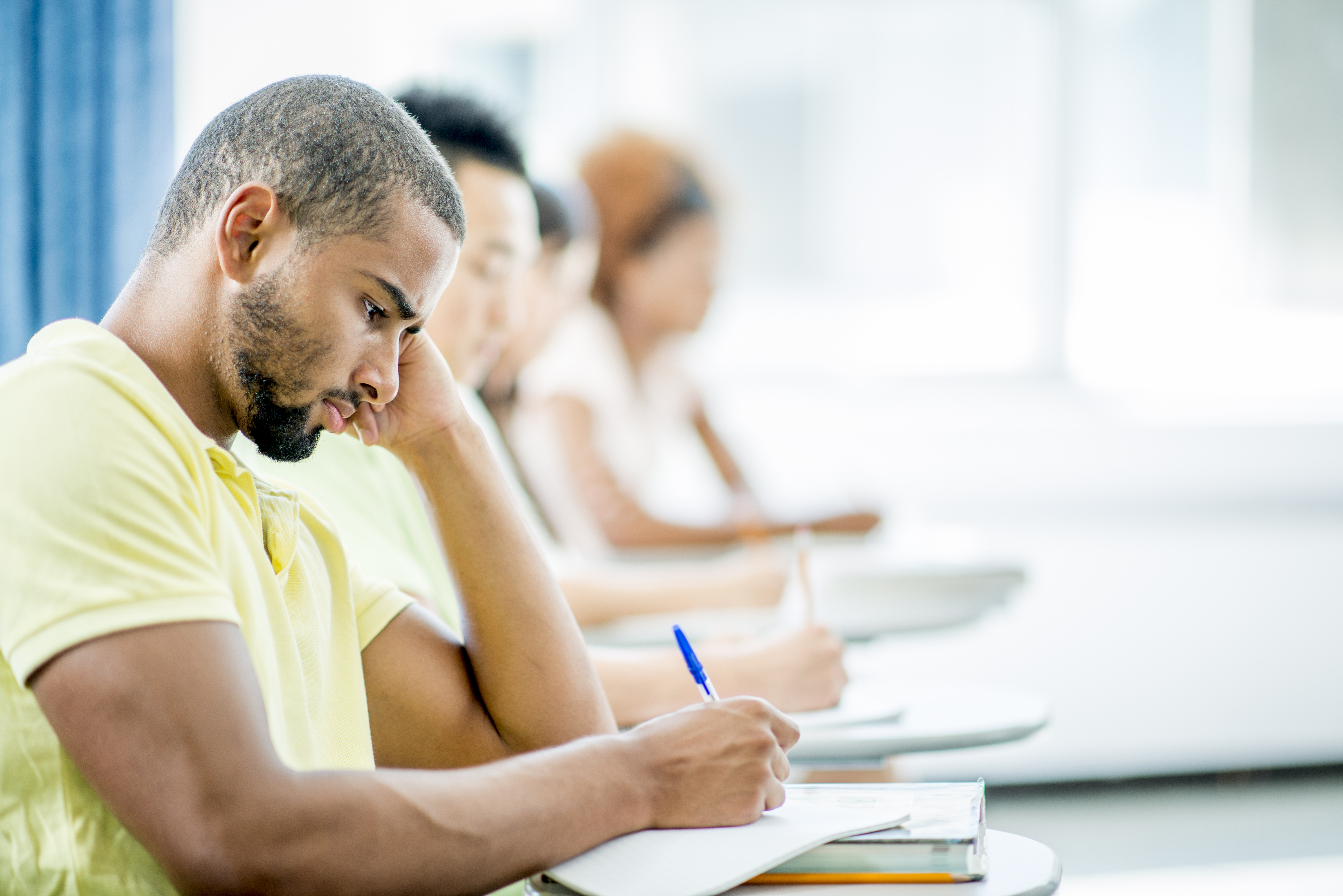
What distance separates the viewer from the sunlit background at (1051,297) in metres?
3.18

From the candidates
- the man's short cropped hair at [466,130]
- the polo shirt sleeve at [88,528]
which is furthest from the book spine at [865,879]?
the man's short cropped hair at [466,130]

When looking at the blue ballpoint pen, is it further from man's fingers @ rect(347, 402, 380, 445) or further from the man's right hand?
man's fingers @ rect(347, 402, 380, 445)

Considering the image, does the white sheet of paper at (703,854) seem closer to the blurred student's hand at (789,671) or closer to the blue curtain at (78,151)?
the blurred student's hand at (789,671)

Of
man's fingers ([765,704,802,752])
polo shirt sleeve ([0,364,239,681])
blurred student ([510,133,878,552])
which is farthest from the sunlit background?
polo shirt sleeve ([0,364,239,681])

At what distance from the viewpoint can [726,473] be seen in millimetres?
3041

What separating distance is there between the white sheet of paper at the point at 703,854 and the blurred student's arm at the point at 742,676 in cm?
46

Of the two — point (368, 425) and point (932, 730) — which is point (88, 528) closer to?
point (368, 425)

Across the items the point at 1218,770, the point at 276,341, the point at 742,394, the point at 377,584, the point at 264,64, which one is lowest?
the point at 1218,770

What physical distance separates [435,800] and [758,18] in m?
3.09

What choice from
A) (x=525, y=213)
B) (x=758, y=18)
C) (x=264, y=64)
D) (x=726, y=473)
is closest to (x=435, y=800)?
(x=525, y=213)

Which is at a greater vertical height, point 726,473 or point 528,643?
point 726,473

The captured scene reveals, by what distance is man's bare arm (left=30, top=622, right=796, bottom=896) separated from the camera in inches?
26.5

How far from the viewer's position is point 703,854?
0.82m

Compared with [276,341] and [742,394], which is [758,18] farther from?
[276,341]
